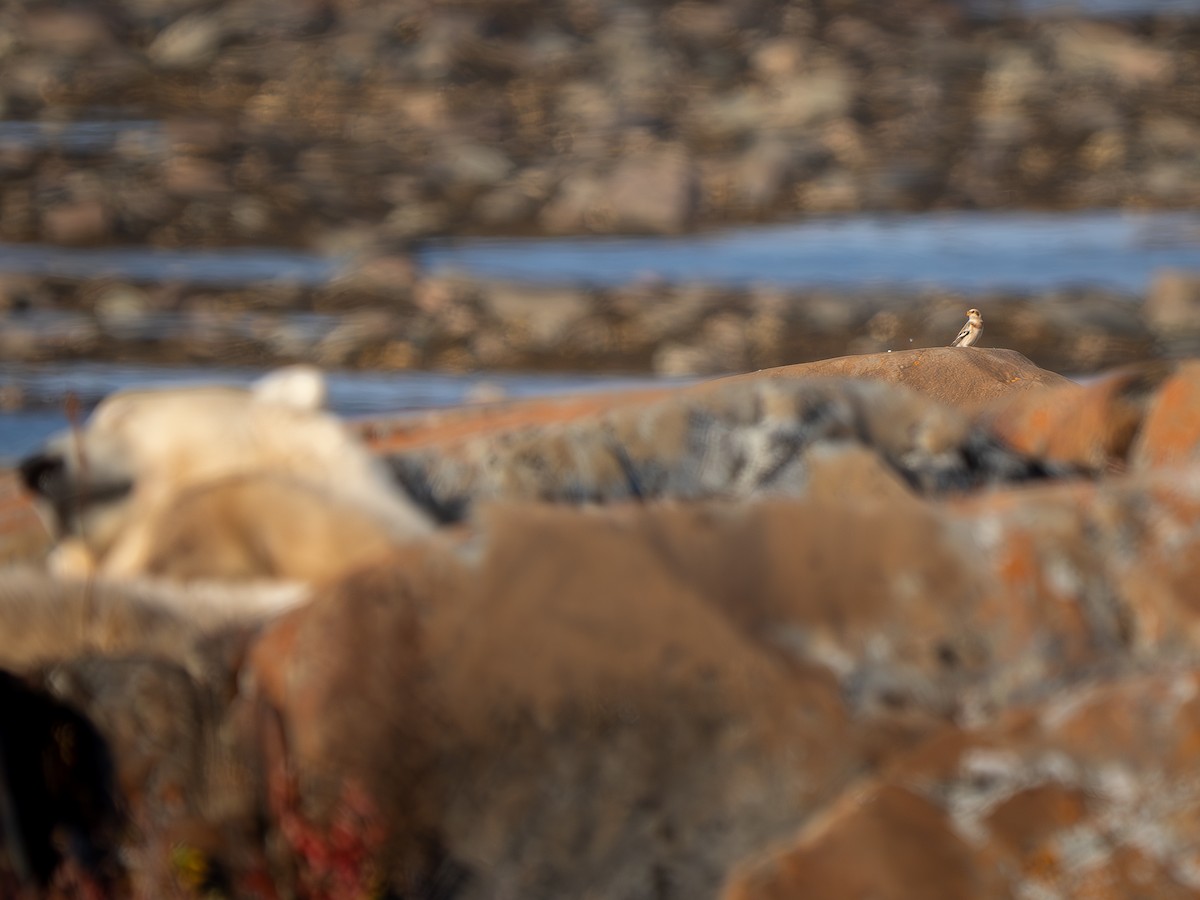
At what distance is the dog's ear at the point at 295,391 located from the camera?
9.95 ft

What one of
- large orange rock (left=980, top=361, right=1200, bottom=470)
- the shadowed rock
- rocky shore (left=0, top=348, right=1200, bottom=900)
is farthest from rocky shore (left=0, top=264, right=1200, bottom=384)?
rocky shore (left=0, top=348, right=1200, bottom=900)

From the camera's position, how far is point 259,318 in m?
11.4

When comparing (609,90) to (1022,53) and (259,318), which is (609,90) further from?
(259,318)

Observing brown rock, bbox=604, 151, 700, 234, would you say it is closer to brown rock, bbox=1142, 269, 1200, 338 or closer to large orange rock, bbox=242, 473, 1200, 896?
brown rock, bbox=1142, 269, 1200, 338

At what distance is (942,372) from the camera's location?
4258mm

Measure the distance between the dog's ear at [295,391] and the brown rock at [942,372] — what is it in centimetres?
139

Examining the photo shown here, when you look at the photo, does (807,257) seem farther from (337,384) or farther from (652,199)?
(337,384)

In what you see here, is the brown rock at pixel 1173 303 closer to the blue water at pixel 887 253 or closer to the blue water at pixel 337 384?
the blue water at pixel 887 253

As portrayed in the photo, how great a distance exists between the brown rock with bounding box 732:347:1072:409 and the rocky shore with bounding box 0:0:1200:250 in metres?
8.54

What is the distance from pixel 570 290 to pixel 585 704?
918cm

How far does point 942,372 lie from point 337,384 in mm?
6124

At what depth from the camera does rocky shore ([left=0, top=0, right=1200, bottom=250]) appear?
13.3 metres

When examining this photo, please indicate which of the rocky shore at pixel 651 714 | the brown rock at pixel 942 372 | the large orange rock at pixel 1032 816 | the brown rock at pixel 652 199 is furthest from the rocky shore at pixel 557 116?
the large orange rock at pixel 1032 816

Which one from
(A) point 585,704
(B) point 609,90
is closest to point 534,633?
(A) point 585,704
